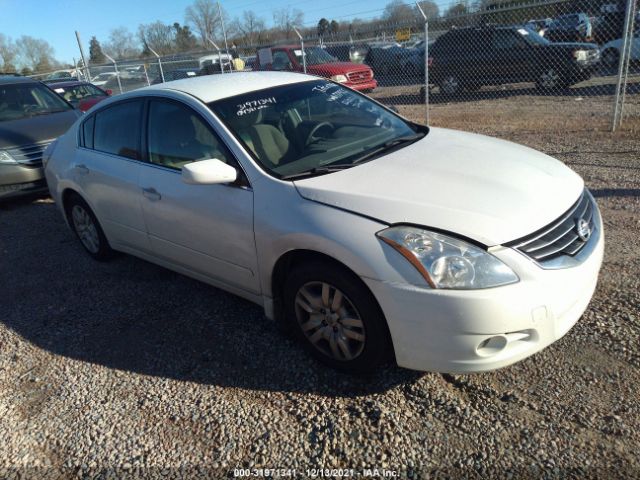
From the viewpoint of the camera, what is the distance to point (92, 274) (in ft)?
15.4

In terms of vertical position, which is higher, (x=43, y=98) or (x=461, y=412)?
(x=43, y=98)

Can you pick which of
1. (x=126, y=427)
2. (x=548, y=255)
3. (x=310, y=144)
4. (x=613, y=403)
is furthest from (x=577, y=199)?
(x=126, y=427)

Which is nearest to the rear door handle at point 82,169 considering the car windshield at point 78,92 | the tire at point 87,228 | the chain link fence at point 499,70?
the tire at point 87,228

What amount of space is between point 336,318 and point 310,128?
1.45 metres

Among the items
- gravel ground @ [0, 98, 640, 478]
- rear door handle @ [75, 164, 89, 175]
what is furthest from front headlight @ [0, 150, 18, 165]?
gravel ground @ [0, 98, 640, 478]

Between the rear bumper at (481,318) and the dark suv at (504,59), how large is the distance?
38.0ft

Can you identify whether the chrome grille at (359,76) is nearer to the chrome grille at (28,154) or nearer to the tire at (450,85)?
the tire at (450,85)

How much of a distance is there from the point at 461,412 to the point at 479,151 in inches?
64.7

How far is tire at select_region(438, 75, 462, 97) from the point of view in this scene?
13977 mm

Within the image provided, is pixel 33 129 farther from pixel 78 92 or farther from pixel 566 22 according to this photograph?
pixel 566 22

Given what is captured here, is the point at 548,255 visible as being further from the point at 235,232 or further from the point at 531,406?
the point at 235,232

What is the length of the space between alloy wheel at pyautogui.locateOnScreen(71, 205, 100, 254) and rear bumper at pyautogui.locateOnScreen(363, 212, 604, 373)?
130 inches

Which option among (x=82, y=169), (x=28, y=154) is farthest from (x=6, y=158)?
(x=82, y=169)

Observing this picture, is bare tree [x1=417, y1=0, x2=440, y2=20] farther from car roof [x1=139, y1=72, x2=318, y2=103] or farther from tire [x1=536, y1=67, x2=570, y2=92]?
car roof [x1=139, y1=72, x2=318, y2=103]
